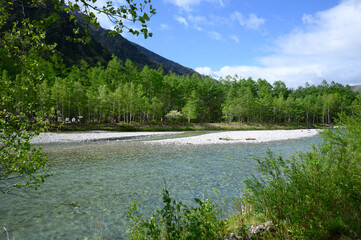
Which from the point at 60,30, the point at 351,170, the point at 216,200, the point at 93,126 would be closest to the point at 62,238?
the point at 216,200

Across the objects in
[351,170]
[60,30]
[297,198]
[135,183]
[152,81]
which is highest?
[60,30]

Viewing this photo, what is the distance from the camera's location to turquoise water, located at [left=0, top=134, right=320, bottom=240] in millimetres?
6691

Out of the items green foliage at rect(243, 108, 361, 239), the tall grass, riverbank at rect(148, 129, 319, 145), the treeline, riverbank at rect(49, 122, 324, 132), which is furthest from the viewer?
the treeline

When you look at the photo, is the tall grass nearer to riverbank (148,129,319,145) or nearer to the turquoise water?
the turquoise water

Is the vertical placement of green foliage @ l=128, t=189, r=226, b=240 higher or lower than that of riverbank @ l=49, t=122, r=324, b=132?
higher

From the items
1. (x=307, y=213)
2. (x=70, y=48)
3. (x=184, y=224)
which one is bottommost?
(x=184, y=224)

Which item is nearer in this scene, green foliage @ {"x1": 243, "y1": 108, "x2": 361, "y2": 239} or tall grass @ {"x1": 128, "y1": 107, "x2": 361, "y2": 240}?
tall grass @ {"x1": 128, "y1": 107, "x2": 361, "y2": 240}

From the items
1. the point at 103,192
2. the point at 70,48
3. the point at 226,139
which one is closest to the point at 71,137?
the point at 226,139

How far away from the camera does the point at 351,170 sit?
15.4ft

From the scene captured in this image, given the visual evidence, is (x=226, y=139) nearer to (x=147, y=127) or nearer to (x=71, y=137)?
(x=71, y=137)

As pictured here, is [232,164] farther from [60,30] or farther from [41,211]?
[60,30]

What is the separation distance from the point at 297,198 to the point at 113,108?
5917cm

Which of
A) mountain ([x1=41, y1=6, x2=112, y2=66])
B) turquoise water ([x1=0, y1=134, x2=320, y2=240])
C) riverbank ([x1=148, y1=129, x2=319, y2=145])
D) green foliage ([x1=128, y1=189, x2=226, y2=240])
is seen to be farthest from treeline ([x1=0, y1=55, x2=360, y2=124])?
green foliage ([x1=128, y1=189, x2=226, y2=240])

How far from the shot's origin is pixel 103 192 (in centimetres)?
998
